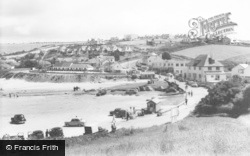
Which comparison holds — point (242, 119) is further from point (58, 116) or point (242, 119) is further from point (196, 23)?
point (58, 116)

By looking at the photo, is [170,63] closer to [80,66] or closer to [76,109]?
[76,109]

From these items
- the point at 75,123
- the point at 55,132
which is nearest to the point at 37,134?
the point at 55,132

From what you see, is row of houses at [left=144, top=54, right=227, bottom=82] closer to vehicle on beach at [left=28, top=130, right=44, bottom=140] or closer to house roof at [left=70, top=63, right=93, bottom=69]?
house roof at [left=70, top=63, right=93, bottom=69]

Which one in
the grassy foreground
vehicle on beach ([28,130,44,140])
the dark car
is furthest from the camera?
the dark car

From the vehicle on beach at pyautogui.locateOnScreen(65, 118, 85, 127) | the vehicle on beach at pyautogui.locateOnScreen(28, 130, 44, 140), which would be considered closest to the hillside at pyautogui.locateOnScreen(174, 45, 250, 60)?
the vehicle on beach at pyautogui.locateOnScreen(65, 118, 85, 127)

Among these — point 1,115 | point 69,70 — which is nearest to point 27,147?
point 1,115
